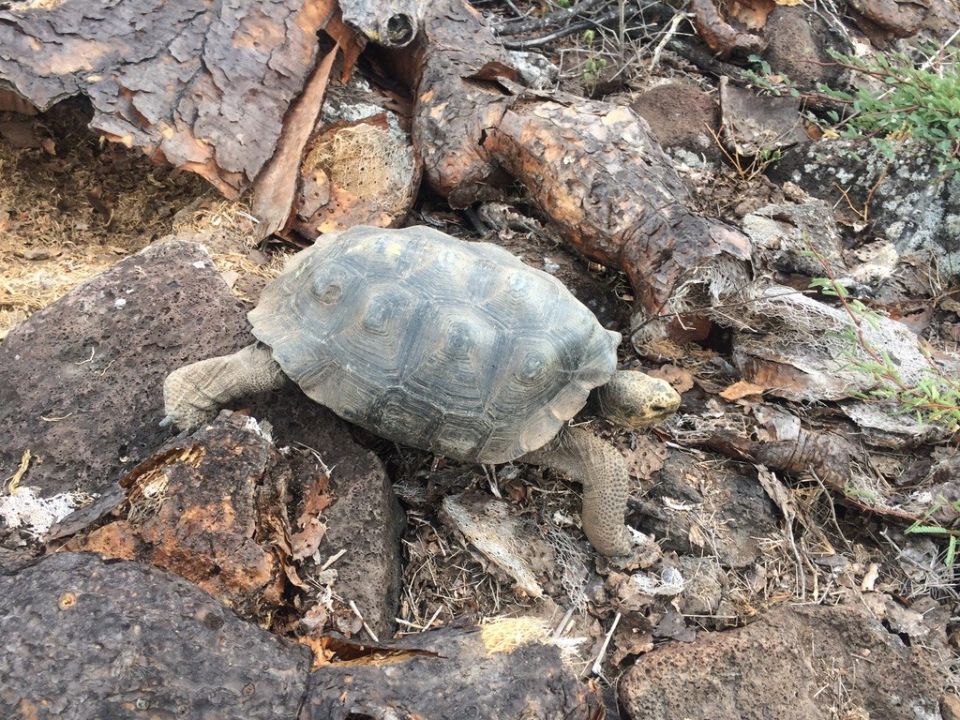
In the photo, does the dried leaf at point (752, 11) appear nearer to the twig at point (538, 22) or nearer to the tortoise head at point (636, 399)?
the twig at point (538, 22)

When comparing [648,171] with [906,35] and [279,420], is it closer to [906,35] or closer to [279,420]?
[279,420]

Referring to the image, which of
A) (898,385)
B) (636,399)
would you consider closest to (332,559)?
(636,399)

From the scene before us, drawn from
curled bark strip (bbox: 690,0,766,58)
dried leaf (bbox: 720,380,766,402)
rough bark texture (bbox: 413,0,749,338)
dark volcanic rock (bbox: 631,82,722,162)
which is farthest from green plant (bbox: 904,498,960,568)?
curled bark strip (bbox: 690,0,766,58)

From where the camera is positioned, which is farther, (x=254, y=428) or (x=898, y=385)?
(x=898, y=385)

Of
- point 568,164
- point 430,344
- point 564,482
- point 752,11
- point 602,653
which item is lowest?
point 602,653

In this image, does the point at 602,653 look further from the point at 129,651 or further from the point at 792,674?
the point at 129,651

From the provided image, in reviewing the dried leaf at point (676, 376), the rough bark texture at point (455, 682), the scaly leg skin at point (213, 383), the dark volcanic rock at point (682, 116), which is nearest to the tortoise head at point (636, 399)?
the dried leaf at point (676, 376)

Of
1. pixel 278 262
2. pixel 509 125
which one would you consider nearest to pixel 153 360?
pixel 278 262
